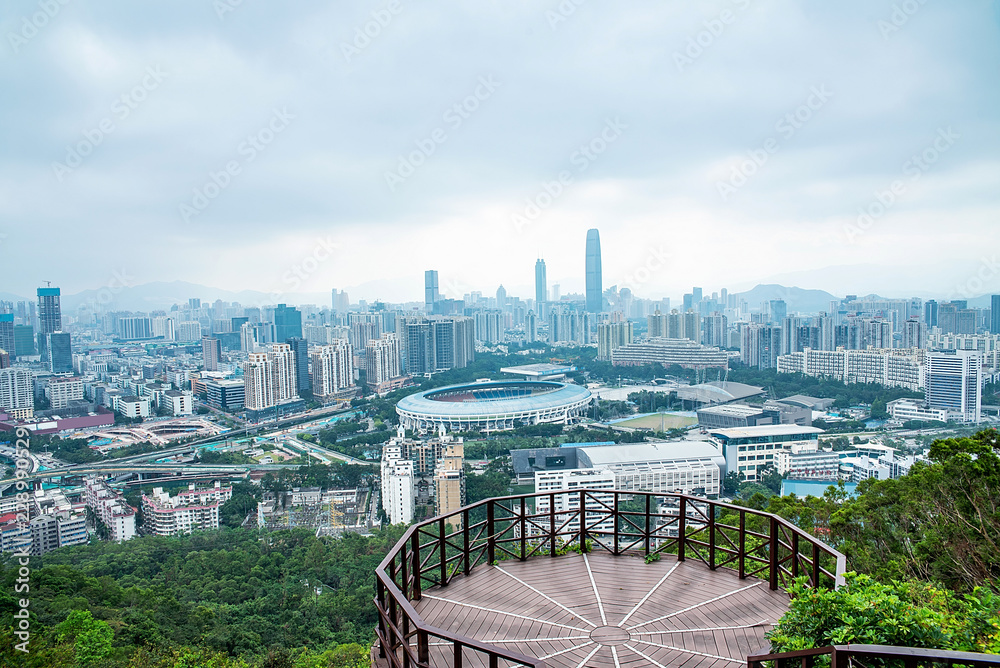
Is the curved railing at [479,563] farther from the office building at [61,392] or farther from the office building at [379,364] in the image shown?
the office building at [379,364]

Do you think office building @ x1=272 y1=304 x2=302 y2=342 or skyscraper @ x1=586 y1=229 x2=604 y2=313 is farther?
skyscraper @ x1=586 y1=229 x2=604 y2=313

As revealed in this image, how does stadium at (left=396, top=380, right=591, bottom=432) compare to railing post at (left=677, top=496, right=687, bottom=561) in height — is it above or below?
below

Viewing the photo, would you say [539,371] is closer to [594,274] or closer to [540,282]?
[594,274]

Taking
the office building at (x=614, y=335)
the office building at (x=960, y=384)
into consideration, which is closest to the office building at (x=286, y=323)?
the office building at (x=614, y=335)

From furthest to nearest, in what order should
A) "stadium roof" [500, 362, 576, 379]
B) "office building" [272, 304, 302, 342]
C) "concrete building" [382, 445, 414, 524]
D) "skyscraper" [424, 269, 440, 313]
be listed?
"skyscraper" [424, 269, 440, 313], "office building" [272, 304, 302, 342], "stadium roof" [500, 362, 576, 379], "concrete building" [382, 445, 414, 524]

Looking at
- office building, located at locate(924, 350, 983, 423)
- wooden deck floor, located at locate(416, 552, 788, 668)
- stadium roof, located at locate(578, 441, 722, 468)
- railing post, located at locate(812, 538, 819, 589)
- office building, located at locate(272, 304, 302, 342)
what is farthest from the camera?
office building, located at locate(272, 304, 302, 342)

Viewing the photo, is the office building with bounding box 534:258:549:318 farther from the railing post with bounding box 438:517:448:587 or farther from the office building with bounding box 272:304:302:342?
the railing post with bounding box 438:517:448:587

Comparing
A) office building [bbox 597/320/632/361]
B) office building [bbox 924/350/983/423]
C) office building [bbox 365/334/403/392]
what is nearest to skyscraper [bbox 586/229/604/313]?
office building [bbox 597/320/632/361]
